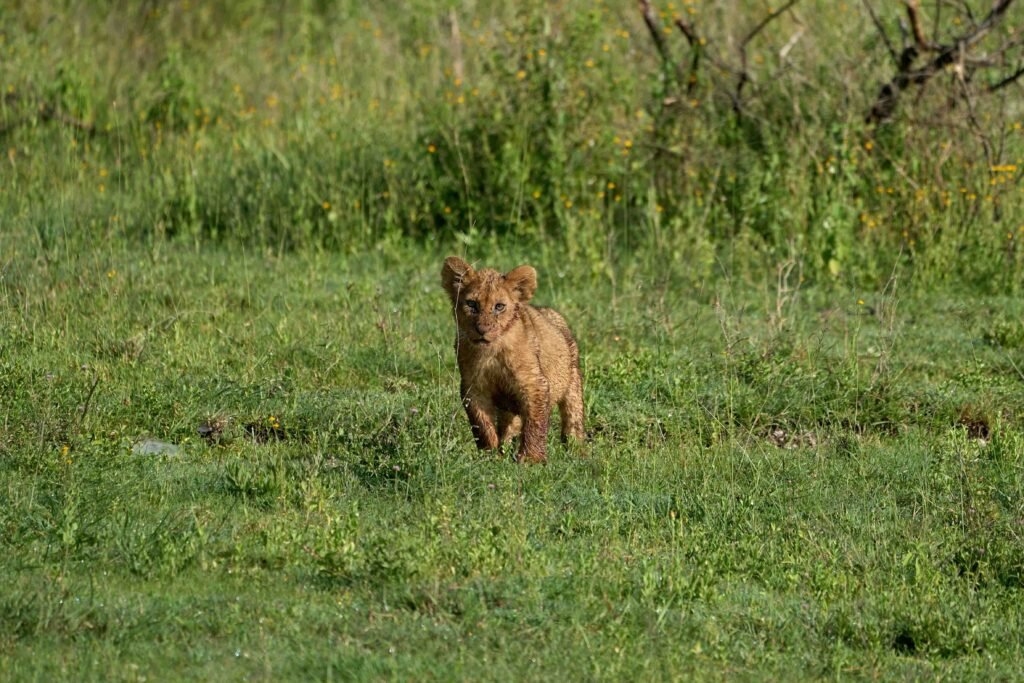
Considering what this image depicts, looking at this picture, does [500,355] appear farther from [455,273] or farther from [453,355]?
[453,355]

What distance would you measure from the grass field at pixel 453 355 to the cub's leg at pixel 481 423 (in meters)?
0.18

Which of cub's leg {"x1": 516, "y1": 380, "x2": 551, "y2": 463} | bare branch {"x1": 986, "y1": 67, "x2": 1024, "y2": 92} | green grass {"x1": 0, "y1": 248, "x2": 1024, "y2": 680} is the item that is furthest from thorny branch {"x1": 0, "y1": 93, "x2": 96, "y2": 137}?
bare branch {"x1": 986, "y1": 67, "x2": 1024, "y2": 92}

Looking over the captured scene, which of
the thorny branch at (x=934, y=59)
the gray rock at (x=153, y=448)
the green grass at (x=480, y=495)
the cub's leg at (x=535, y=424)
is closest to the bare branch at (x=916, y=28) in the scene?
the thorny branch at (x=934, y=59)

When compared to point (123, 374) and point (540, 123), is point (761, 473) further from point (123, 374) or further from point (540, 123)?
point (540, 123)

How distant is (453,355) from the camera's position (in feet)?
28.9

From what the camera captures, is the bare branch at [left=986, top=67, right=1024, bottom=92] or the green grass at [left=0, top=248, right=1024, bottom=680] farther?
the bare branch at [left=986, top=67, right=1024, bottom=92]

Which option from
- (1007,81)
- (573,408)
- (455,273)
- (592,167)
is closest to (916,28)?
(1007,81)

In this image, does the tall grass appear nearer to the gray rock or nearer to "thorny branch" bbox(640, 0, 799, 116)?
"thorny branch" bbox(640, 0, 799, 116)

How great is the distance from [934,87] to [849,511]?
590 cm

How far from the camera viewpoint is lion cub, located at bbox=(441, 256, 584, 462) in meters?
7.15

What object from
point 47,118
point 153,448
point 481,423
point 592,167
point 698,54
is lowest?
point 153,448

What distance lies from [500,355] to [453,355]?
1.66m

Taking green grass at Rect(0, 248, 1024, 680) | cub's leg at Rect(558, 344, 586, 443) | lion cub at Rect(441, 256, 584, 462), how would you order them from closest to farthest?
green grass at Rect(0, 248, 1024, 680), lion cub at Rect(441, 256, 584, 462), cub's leg at Rect(558, 344, 586, 443)

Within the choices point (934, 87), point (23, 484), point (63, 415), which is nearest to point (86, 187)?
point (63, 415)
